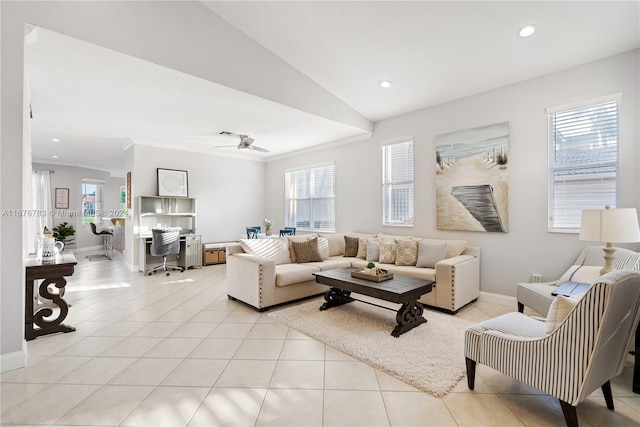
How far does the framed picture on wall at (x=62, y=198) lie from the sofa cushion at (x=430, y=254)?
32.1ft

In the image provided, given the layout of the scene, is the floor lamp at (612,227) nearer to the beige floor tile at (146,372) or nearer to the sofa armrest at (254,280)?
the sofa armrest at (254,280)

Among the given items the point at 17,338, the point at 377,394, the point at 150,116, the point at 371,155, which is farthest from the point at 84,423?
the point at 371,155

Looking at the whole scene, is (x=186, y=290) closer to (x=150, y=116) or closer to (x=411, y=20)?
(x=150, y=116)

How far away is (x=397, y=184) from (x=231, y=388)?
4006mm

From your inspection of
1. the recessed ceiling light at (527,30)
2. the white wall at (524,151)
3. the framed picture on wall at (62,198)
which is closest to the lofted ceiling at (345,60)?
the recessed ceiling light at (527,30)

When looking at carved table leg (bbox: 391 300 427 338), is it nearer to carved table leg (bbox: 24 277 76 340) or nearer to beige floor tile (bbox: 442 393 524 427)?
beige floor tile (bbox: 442 393 524 427)

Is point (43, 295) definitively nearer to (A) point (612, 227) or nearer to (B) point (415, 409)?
(B) point (415, 409)

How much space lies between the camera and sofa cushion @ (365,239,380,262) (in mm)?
4500

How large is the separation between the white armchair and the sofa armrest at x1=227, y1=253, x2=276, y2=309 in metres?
2.77

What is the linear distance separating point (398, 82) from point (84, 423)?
15.0 ft

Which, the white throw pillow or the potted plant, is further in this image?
the potted plant

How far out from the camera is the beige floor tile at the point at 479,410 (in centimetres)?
171

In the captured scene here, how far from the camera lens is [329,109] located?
4.59 m

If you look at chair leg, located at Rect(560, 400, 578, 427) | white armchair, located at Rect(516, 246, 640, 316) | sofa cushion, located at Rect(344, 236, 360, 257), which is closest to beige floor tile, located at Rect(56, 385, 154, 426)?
chair leg, located at Rect(560, 400, 578, 427)
